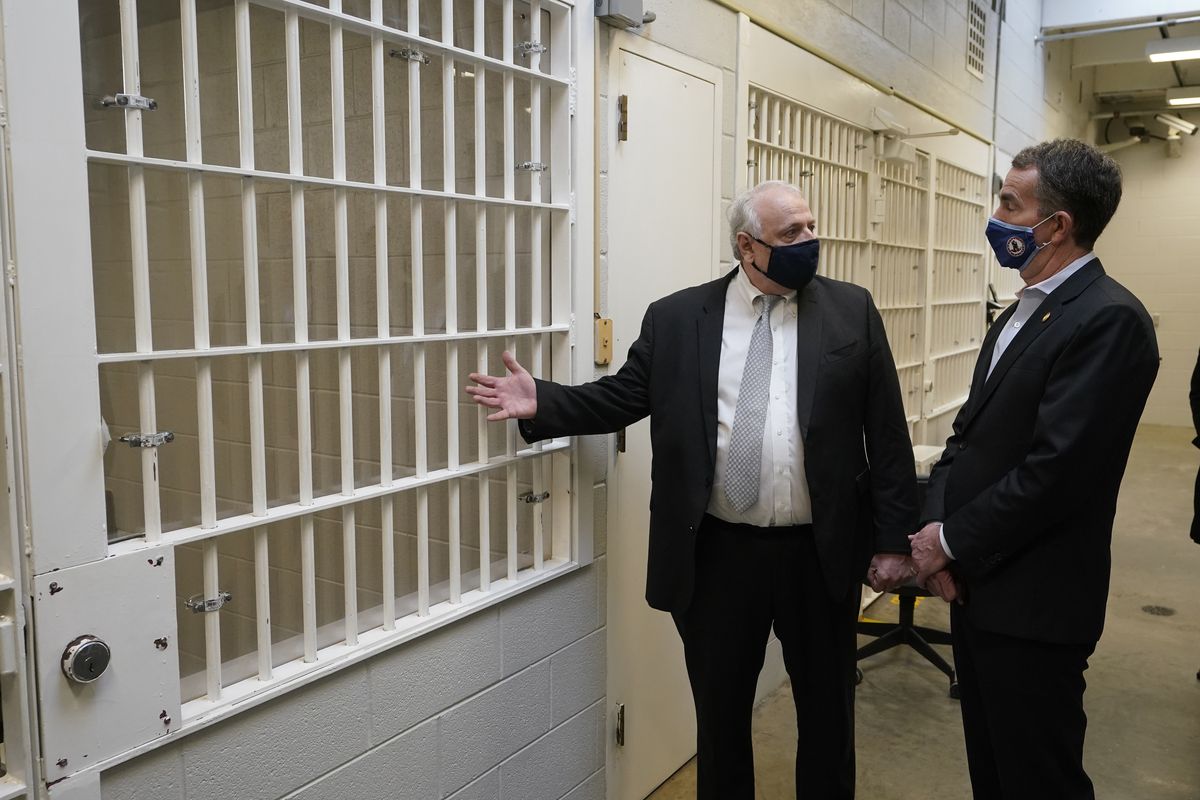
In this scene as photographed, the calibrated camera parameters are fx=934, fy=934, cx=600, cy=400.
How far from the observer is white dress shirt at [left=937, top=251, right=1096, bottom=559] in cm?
199

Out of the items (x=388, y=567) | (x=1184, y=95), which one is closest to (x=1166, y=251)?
(x=1184, y=95)

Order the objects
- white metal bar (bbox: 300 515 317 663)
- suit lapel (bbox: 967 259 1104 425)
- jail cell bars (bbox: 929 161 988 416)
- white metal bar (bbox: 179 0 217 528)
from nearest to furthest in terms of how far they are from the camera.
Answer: white metal bar (bbox: 179 0 217 528) → white metal bar (bbox: 300 515 317 663) → suit lapel (bbox: 967 259 1104 425) → jail cell bars (bbox: 929 161 988 416)

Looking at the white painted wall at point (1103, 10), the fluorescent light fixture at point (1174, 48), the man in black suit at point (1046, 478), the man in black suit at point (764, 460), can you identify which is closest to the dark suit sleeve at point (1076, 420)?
the man in black suit at point (1046, 478)

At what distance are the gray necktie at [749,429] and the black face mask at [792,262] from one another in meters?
0.14

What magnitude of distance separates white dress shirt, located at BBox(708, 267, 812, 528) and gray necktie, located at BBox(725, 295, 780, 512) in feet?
0.04

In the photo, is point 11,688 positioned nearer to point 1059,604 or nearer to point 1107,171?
point 1059,604

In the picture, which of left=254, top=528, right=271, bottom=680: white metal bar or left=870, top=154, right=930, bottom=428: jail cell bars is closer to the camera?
left=254, top=528, right=271, bottom=680: white metal bar

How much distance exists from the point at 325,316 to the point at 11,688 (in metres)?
1.40

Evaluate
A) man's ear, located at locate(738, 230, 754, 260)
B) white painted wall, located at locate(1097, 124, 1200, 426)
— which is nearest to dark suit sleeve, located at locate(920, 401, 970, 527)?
man's ear, located at locate(738, 230, 754, 260)

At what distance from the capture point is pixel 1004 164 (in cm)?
615

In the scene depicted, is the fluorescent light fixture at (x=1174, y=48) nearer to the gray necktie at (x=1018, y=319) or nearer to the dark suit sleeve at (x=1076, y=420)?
the gray necktie at (x=1018, y=319)

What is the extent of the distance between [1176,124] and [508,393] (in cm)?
948

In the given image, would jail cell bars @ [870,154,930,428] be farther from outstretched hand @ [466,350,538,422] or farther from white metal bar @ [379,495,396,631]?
white metal bar @ [379,495,396,631]

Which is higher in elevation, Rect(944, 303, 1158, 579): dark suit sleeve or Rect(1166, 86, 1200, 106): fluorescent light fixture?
Rect(1166, 86, 1200, 106): fluorescent light fixture
